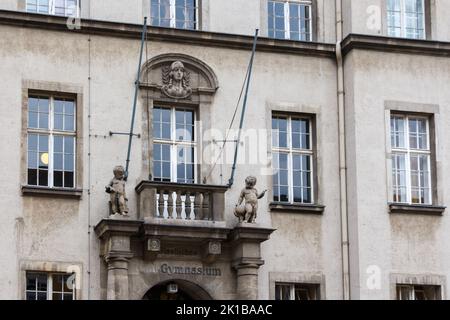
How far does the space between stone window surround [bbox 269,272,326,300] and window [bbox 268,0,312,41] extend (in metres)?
5.11

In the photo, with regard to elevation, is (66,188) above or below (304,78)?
below

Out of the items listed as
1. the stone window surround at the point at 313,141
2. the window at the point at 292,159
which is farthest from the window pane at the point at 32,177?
the window at the point at 292,159

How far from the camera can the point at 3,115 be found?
31.6 meters

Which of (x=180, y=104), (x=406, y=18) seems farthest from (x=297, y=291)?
(x=406, y=18)

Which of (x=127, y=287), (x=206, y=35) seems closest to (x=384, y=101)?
(x=206, y=35)

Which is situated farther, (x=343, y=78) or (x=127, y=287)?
(x=343, y=78)

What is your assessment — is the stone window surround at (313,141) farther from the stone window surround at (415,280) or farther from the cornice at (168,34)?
the stone window surround at (415,280)

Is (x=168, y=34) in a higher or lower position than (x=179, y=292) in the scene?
higher

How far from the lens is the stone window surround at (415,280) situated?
32.8 meters

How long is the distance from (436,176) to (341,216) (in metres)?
2.20

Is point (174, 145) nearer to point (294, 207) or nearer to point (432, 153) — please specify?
point (294, 207)

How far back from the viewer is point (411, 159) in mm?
33969

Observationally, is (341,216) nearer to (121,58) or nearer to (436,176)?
(436,176)

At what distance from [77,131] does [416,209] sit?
23.4ft
